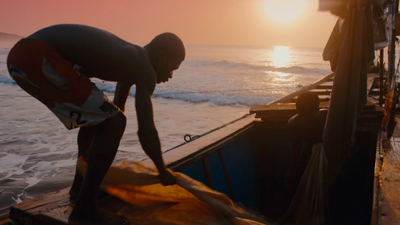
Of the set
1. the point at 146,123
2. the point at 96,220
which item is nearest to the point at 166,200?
the point at 96,220

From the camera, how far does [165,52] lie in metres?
1.99

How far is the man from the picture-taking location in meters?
1.70

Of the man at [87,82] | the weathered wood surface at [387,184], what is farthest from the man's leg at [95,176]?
the weathered wood surface at [387,184]

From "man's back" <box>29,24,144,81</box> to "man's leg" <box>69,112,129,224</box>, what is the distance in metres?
0.31

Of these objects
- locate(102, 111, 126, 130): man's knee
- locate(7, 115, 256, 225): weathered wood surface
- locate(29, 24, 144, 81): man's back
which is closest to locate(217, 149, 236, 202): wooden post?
locate(7, 115, 256, 225): weathered wood surface

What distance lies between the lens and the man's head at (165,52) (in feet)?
6.52

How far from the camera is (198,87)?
21.9m

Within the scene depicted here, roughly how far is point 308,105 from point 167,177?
145 centimetres

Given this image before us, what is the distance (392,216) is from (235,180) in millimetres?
2069

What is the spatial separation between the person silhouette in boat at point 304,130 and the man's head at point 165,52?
1.29m

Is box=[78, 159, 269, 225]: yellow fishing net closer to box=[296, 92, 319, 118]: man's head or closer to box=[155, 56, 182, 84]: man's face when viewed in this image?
box=[155, 56, 182, 84]: man's face

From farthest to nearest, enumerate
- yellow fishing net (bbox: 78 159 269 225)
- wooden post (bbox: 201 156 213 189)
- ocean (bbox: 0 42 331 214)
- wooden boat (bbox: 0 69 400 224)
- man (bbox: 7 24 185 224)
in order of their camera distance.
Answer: ocean (bbox: 0 42 331 214), wooden post (bbox: 201 156 213 189), wooden boat (bbox: 0 69 400 224), yellow fishing net (bbox: 78 159 269 225), man (bbox: 7 24 185 224)

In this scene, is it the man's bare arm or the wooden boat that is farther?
the wooden boat

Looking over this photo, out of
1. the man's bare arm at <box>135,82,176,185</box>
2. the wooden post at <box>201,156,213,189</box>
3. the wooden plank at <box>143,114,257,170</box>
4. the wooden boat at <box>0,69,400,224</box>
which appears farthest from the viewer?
the wooden post at <box>201,156,213,189</box>
